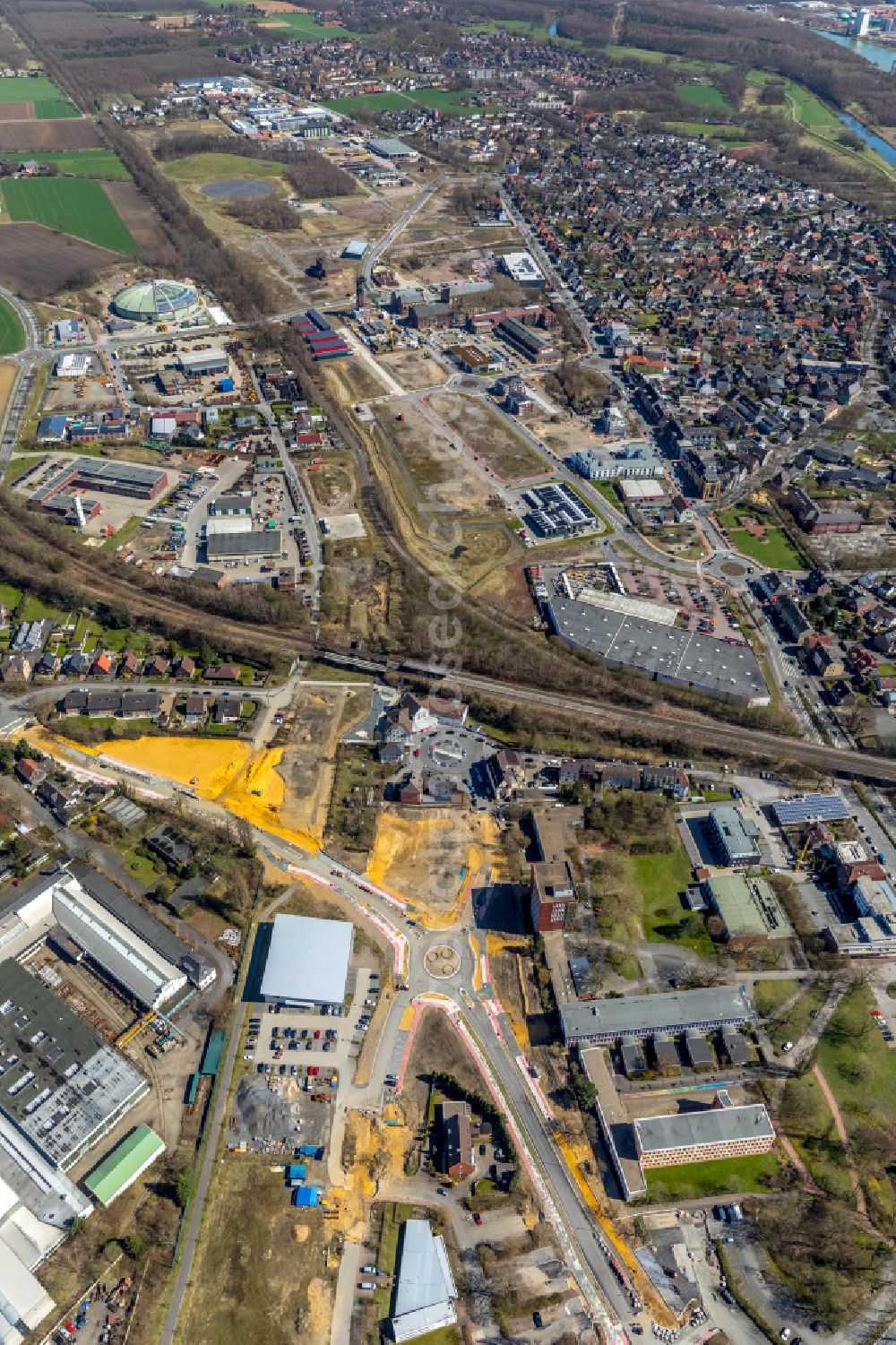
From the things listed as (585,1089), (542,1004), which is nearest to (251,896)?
(542,1004)

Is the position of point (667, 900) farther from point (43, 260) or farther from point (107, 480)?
point (43, 260)

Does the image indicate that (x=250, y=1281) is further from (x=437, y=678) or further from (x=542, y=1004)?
(x=437, y=678)

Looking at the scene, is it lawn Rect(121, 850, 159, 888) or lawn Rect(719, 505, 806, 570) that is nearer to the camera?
lawn Rect(121, 850, 159, 888)

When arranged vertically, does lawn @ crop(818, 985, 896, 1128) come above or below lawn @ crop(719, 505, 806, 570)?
below

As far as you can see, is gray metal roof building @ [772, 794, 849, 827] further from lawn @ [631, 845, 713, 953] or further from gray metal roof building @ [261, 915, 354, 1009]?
gray metal roof building @ [261, 915, 354, 1009]

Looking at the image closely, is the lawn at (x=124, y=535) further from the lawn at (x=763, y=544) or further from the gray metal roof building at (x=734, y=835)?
the gray metal roof building at (x=734, y=835)

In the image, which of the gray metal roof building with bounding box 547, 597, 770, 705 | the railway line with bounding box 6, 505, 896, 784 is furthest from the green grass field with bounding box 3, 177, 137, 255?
the gray metal roof building with bounding box 547, 597, 770, 705

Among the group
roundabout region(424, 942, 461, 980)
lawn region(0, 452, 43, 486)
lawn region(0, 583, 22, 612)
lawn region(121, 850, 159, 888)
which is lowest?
lawn region(121, 850, 159, 888)

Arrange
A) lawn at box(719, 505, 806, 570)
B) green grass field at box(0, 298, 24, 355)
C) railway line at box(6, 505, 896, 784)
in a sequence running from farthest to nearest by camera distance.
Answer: green grass field at box(0, 298, 24, 355), lawn at box(719, 505, 806, 570), railway line at box(6, 505, 896, 784)
